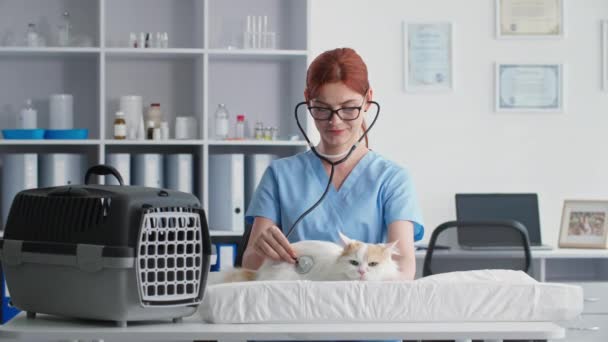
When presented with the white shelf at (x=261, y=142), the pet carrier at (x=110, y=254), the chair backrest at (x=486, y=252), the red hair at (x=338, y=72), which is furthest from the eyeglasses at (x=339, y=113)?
the white shelf at (x=261, y=142)

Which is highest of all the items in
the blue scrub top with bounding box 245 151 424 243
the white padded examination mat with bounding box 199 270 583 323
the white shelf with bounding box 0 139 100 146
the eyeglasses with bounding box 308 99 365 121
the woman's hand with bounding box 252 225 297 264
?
the eyeglasses with bounding box 308 99 365 121

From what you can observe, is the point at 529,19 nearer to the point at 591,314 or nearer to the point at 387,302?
the point at 591,314

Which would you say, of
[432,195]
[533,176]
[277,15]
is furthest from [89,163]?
[533,176]

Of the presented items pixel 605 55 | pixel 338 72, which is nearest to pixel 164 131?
pixel 605 55

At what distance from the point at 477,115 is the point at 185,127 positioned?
52.3 inches

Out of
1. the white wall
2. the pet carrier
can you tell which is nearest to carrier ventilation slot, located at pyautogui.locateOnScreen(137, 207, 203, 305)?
the pet carrier

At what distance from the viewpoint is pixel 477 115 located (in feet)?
14.6

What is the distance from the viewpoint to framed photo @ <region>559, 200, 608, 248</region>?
4.31 m

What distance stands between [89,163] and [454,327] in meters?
2.99

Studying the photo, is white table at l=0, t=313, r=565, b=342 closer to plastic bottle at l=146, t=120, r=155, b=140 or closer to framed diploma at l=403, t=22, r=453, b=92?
plastic bottle at l=146, t=120, r=155, b=140

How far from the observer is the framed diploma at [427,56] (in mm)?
4395

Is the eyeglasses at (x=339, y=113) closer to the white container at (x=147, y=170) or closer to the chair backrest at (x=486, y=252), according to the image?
the chair backrest at (x=486, y=252)

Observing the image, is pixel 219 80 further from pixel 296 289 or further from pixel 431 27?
pixel 296 289

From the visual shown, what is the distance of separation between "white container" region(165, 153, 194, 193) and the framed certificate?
4.72 feet
